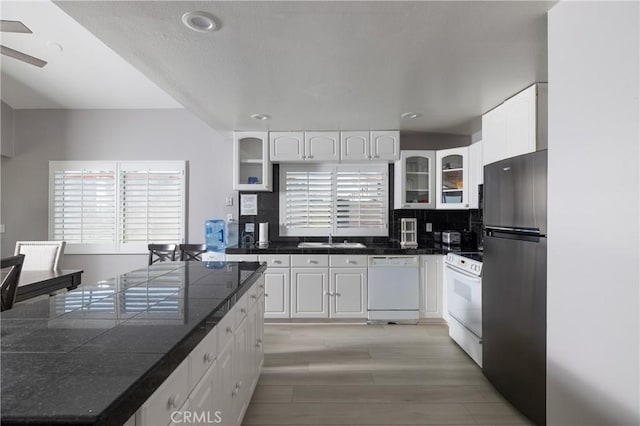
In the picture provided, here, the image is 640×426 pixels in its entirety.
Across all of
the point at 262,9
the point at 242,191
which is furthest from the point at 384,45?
the point at 242,191

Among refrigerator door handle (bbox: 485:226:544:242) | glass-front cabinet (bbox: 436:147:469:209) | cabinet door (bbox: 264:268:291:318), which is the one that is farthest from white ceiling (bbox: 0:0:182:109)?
refrigerator door handle (bbox: 485:226:544:242)

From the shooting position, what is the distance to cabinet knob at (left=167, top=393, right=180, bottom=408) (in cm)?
85

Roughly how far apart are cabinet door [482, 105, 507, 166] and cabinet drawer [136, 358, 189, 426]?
2712 millimetres

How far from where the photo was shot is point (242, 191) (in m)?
4.00

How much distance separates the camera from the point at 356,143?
3.58 meters

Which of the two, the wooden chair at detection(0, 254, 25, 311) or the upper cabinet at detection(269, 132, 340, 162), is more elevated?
the upper cabinet at detection(269, 132, 340, 162)

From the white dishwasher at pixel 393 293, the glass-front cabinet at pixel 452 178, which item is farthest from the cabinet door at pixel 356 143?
the white dishwasher at pixel 393 293

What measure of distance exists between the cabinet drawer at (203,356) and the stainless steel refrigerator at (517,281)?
1737 millimetres

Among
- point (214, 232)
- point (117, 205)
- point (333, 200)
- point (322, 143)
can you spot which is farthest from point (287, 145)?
point (117, 205)

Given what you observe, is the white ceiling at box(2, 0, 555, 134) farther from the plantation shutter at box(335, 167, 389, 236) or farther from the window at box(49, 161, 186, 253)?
the window at box(49, 161, 186, 253)

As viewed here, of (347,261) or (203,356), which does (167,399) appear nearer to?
(203,356)

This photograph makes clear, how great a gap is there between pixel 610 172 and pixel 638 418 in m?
0.87

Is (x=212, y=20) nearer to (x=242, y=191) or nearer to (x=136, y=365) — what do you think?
(x=136, y=365)

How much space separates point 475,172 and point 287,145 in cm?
219
